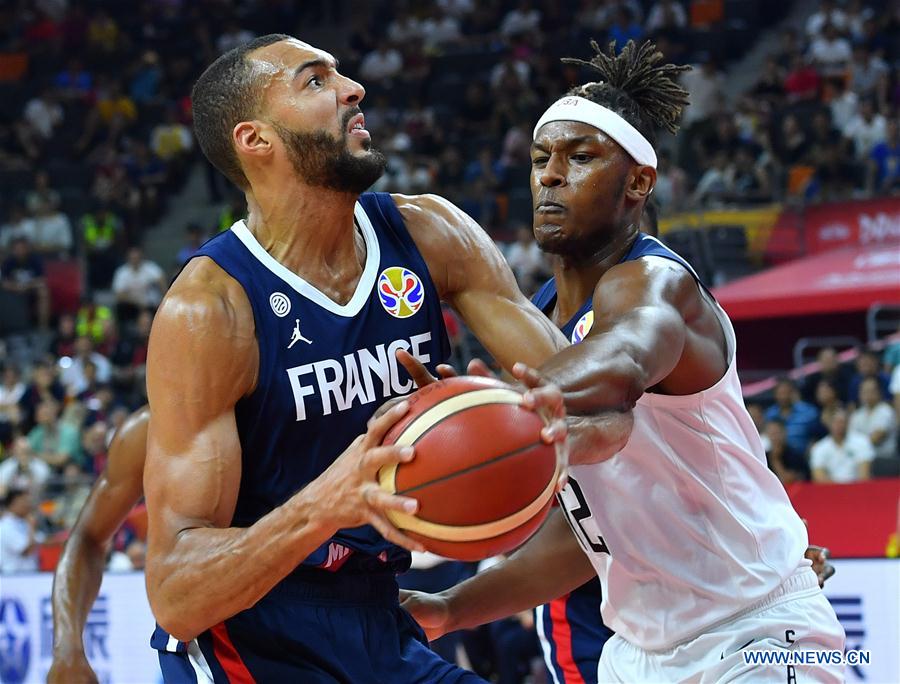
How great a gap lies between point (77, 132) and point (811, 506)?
15.0 metres

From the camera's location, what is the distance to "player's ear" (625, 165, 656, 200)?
3787mm

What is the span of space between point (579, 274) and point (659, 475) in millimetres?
652

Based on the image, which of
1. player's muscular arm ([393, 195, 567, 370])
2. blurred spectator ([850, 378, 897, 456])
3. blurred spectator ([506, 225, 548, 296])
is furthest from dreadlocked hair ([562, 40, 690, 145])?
blurred spectator ([506, 225, 548, 296])

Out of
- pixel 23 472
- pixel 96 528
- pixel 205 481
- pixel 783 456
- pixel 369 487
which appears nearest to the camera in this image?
pixel 369 487

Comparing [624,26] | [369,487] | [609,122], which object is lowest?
[369,487]

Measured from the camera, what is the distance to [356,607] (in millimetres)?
3338

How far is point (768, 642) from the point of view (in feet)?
11.3

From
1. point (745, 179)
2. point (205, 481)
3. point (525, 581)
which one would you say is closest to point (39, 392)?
point (745, 179)

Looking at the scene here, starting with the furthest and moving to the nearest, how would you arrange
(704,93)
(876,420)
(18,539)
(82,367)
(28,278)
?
(28,278)
(704,93)
(82,367)
(18,539)
(876,420)

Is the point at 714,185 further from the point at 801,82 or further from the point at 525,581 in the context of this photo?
the point at 525,581

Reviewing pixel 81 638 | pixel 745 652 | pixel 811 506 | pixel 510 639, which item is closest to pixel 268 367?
pixel 745 652

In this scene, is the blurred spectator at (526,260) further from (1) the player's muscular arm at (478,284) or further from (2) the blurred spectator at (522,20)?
(1) the player's muscular arm at (478,284)

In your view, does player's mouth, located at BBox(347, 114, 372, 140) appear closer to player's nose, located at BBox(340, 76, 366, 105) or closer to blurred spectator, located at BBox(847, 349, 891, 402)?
player's nose, located at BBox(340, 76, 366, 105)

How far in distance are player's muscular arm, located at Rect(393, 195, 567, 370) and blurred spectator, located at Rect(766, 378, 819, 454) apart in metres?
7.53
